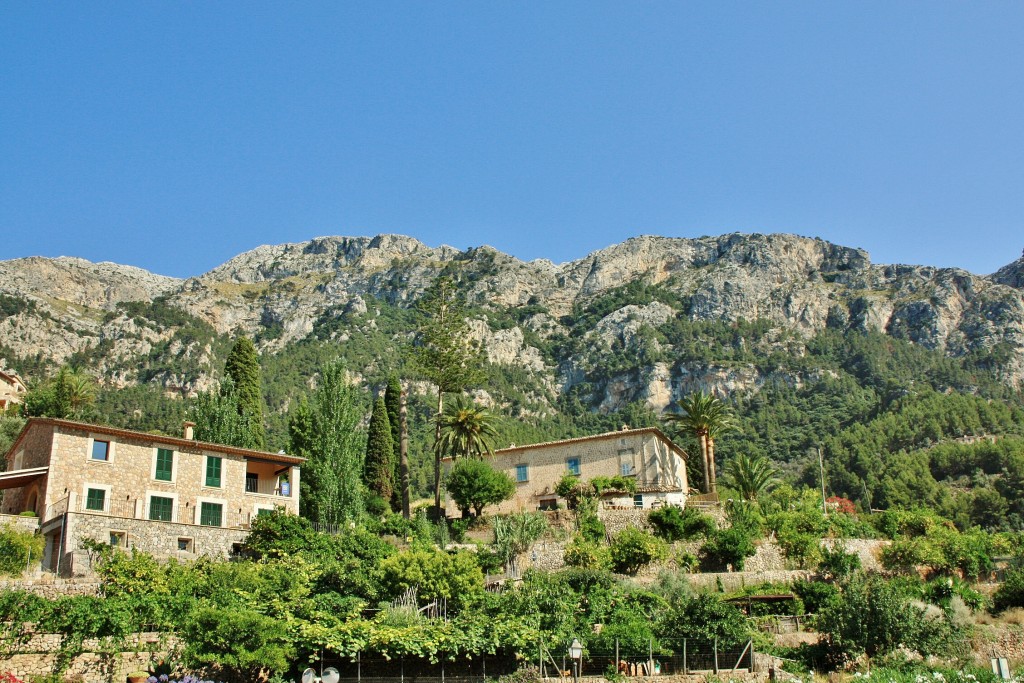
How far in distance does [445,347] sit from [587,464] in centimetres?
1097

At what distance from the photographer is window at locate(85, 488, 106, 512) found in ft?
110

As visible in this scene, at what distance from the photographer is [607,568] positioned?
122 ft

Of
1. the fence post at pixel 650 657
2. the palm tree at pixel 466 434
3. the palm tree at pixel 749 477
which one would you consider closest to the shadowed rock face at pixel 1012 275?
the palm tree at pixel 749 477

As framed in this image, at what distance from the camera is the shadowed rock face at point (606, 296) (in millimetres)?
140000

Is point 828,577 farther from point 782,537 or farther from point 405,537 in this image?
point 405,537

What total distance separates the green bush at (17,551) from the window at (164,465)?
5.53 metres

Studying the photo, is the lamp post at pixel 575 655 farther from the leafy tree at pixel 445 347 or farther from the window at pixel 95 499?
the leafy tree at pixel 445 347

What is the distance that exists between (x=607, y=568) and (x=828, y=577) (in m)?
9.53

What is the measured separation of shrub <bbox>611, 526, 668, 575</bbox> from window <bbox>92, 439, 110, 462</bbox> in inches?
812

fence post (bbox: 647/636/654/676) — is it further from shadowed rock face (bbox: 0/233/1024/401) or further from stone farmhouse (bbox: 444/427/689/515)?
shadowed rock face (bbox: 0/233/1024/401)

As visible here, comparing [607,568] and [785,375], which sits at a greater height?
[785,375]

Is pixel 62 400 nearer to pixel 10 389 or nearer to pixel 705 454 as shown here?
pixel 10 389

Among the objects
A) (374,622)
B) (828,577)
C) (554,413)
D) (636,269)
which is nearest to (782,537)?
(828,577)

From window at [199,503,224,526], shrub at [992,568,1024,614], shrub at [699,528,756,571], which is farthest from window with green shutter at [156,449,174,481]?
shrub at [992,568,1024,614]
